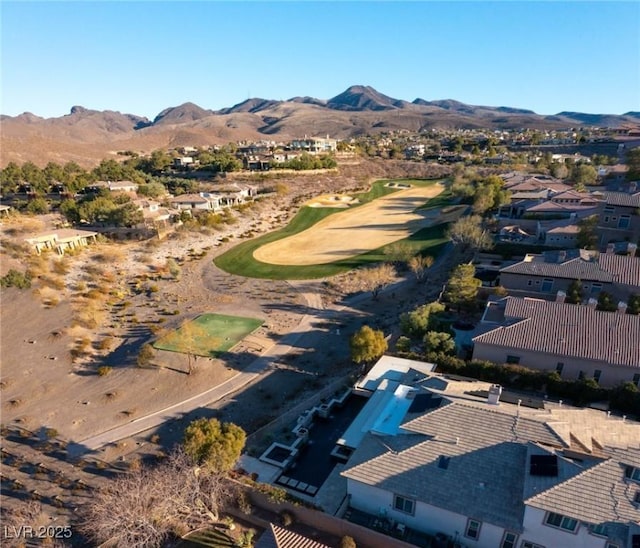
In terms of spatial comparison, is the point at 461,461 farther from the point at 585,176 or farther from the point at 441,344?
the point at 585,176

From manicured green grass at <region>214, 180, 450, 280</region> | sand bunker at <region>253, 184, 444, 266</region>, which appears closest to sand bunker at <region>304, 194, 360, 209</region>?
→ sand bunker at <region>253, 184, 444, 266</region>

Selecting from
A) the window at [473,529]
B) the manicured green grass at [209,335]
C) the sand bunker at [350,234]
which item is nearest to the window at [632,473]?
the window at [473,529]

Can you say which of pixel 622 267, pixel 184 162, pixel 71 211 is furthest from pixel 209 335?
pixel 184 162

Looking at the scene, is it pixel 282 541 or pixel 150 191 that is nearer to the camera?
pixel 282 541

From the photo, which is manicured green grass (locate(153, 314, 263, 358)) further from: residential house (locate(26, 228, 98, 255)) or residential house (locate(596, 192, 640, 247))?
residential house (locate(596, 192, 640, 247))

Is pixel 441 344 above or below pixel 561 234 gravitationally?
below
